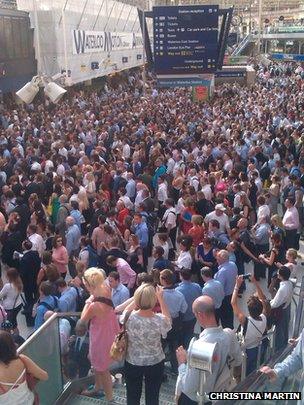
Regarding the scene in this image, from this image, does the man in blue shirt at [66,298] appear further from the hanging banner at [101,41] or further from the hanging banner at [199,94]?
the hanging banner at [101,41]

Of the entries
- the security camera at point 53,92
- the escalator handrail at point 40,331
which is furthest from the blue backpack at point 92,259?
the security camera at point 53,92

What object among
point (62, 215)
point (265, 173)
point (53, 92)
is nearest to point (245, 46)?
→ point (53, 92)

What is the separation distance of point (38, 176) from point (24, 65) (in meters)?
12.7

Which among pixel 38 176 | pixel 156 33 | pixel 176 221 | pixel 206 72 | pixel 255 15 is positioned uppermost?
pixel 255 15

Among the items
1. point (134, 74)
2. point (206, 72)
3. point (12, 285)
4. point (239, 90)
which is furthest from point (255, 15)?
point (12, 285)

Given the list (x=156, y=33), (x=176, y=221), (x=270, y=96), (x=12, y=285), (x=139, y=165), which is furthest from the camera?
(x=270, y=96)

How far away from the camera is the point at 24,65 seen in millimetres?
20906

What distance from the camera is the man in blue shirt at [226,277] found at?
242 inches

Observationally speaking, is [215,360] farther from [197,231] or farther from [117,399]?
[197,231]

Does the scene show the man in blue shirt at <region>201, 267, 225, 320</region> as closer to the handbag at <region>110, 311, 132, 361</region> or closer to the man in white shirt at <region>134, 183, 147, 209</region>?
the handbag at <region>110, 311, 132, 361</region>

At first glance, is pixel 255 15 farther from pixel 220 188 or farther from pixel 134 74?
pixel 220 188

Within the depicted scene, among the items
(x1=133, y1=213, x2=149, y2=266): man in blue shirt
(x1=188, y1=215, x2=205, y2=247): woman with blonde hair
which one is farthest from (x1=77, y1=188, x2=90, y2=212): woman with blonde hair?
(x1=188, y1=215, x2=205, y2=247): woman with blonde hair

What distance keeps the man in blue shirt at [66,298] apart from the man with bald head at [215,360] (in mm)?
2010

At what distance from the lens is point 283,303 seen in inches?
218
